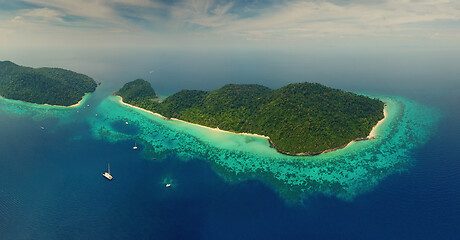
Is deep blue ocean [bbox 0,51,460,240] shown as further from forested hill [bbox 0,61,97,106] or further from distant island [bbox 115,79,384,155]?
forested hill [bbox 0,61,97,106]

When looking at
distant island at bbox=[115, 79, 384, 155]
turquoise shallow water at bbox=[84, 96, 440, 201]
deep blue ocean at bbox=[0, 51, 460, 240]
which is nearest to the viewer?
deep blue ocean at bbox=[0, 51, 460, 240]

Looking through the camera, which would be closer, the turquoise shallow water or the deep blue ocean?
the deep blue ocean

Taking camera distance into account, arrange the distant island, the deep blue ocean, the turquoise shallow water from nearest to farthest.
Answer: the deep blue ocean → the turquoise shallow water → the distant island

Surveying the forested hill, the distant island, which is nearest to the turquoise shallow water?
the distant island

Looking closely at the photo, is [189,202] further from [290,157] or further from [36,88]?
[36,88]

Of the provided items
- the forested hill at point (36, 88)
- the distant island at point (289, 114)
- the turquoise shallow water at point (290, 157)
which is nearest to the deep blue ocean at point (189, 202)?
the turquoise shallow water at point (290, 157)

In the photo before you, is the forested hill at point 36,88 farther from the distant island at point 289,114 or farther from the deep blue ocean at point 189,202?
the deep blue ocean at point 189,202

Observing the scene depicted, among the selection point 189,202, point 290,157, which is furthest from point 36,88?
point 290,157
